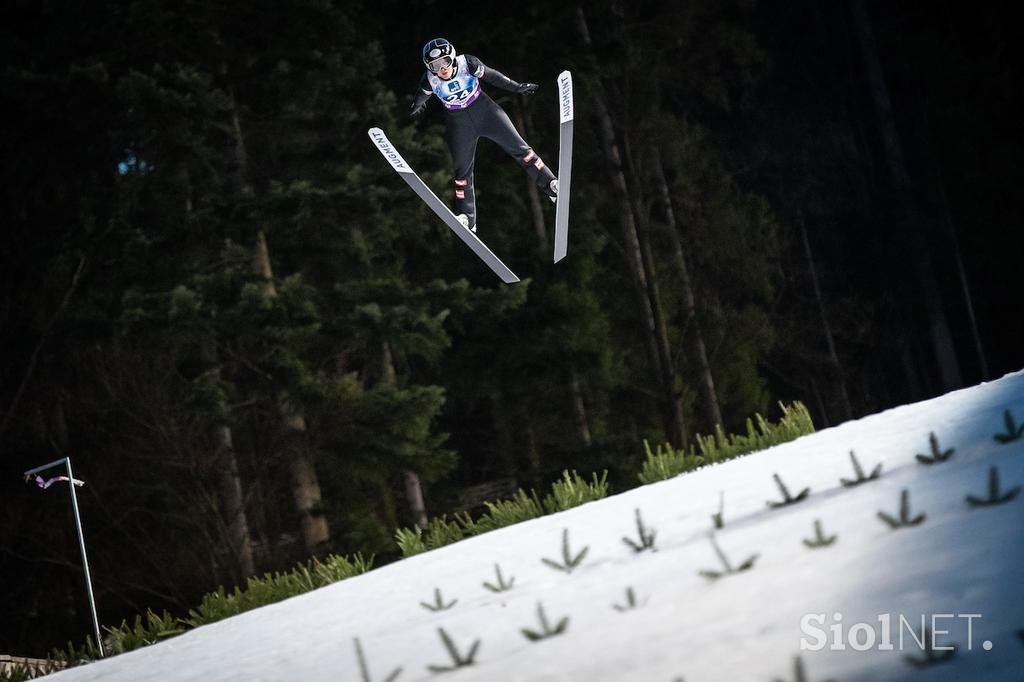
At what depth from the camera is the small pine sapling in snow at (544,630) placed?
2773 mm

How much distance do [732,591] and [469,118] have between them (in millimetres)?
4537

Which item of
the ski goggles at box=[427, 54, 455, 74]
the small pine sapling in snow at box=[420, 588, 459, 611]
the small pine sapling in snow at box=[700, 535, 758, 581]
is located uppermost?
the ski goggles at box=[427, 54, 455, 74]

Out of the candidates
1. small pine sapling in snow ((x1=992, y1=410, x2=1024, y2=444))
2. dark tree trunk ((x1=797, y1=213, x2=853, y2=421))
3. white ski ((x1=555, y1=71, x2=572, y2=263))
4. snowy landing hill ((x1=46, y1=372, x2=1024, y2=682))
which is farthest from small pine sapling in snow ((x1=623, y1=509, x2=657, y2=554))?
dark tree trunk ((x1=797, y1=213, x2=853, y2=421))

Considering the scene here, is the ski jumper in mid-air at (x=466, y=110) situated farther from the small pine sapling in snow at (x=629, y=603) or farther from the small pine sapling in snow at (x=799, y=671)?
the small pine sapling in snow at (x=799, y=671)

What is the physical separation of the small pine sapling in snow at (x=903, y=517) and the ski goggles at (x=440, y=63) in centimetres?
409

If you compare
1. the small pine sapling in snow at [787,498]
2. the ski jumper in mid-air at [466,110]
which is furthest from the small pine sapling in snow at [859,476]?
the ski jumper in mid-air at [466,110]

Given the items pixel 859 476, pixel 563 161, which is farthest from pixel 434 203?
pixel 859 476

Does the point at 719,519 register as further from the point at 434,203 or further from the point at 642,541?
the point at 434,203

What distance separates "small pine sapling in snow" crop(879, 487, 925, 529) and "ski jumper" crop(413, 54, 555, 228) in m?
4.09

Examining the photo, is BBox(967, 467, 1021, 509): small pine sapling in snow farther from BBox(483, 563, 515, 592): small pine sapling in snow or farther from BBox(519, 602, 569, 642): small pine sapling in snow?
BBox(483, 563, 515, 592): small pine sapling in snow

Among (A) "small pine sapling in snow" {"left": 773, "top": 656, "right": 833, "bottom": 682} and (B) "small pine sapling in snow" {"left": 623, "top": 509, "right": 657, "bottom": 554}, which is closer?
(A) "small pine sapling in snow" {"left": 773, "top": 656, "right": 833, "bottom": 682}

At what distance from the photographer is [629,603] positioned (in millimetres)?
2781

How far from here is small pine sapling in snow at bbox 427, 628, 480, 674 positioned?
2.75 metres

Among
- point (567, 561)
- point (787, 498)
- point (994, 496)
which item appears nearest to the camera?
point (994, 496)
